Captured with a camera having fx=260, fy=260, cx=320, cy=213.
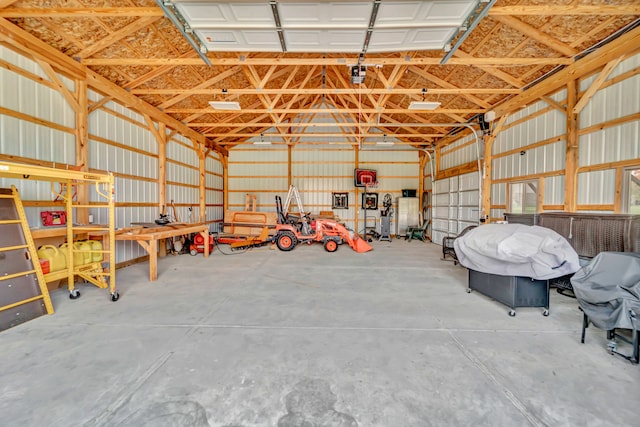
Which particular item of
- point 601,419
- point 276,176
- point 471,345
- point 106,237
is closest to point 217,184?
point 276,176

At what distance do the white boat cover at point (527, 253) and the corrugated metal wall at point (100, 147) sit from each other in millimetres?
6702

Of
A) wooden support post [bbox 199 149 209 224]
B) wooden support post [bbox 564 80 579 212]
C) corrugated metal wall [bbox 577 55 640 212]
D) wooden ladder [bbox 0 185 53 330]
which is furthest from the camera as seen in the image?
wooden support post [bbox 199 149 209 224]

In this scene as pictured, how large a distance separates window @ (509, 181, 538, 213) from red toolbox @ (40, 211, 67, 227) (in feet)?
30.0

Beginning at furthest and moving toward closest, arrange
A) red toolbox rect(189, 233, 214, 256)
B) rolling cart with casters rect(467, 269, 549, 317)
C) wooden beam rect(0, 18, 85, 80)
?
red toolbox rect(189, 233, 214, 256) → wooden beam rect(0, 18, 85, 80) → rolling cart with casters rect(467, 269, 549, 317)

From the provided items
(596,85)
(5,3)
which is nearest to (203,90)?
(5,3)

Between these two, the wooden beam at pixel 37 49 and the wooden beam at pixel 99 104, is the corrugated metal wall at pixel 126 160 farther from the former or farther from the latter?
the wooden beam at pixel 37 49

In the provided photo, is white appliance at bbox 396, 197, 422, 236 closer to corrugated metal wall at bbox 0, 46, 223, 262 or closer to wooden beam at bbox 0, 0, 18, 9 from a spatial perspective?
corrugated metal wall at bbox 0, 46, 223, 262

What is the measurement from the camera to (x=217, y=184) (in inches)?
444

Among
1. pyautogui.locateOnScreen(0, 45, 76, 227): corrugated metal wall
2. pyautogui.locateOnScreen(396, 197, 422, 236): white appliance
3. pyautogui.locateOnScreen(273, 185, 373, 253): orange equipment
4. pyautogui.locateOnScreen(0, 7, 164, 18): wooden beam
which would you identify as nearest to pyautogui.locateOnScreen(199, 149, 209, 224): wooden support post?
pyautogui.locateOnScreen(273, 185, 373, 253): orange equipment

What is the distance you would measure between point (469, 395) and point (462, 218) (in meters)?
7.65

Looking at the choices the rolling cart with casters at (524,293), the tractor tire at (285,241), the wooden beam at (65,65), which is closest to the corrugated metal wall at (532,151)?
the rolling cart with casters at (524,293)

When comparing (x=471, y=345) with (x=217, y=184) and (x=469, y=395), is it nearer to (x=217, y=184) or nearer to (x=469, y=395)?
(x=469, y=395)

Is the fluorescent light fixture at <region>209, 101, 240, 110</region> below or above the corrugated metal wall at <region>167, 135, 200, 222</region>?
above

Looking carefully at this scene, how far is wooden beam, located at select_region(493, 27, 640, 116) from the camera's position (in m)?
3.82
